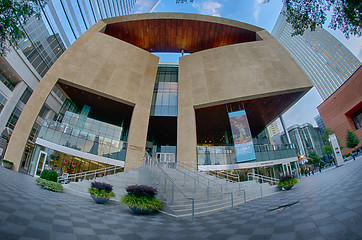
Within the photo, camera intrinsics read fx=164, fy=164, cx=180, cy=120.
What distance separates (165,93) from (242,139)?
1310cm

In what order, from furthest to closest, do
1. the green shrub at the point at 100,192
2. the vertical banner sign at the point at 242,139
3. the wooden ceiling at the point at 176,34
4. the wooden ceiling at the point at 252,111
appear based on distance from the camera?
1. the wooden ceiling at the point at 176,34
2. the wooden ceiling at the point at 252,111
3. the vertical banner sign at the point at 242,139
4. the green shrub at the point at 100,192

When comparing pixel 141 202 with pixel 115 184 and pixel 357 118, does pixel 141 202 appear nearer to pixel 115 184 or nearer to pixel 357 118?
pixel 115 184

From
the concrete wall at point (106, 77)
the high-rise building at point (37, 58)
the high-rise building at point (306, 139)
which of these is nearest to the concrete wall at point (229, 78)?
the concrete wall at point (106, 77)

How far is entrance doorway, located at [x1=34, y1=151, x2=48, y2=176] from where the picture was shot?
1623 cm

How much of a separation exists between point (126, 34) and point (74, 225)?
32749 mm

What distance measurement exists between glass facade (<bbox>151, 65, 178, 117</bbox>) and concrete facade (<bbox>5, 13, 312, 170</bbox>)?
2.34 m

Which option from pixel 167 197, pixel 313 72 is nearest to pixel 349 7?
pixel 167 197

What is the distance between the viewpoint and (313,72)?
269ft

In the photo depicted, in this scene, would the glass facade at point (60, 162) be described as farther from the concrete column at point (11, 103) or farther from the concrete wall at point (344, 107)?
the concrete wall at point (344, 107)

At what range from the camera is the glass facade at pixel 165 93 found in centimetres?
2383

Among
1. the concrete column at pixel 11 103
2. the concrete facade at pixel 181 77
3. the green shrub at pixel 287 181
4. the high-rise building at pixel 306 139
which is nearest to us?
the green shrub at pixel 287 181

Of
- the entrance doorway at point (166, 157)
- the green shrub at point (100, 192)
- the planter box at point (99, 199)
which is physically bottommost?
the planter box at point (99, 199)

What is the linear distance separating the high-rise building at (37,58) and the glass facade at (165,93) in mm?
15414

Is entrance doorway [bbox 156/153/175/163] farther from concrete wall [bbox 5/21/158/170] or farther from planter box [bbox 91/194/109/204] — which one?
planter box [bbox 91/194/109/204]
